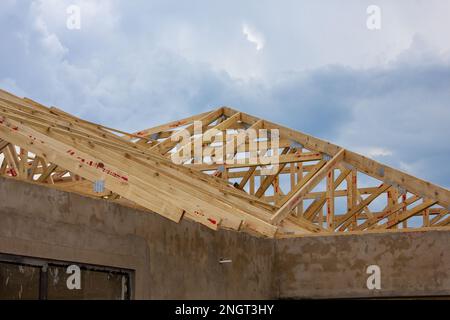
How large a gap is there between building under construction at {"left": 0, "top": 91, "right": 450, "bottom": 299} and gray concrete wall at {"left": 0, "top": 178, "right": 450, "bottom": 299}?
2 centimetres

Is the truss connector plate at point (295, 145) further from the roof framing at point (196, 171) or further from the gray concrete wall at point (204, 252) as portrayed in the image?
the gray concrete wall at point (204, 252)

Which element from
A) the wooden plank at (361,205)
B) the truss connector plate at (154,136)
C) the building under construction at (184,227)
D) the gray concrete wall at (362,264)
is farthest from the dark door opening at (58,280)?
the truss connector plate at (154,136)

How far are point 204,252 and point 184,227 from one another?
2.02 ft

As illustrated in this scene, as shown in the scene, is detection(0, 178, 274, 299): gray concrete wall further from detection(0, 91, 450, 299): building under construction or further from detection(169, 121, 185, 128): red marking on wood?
detection(169, 121, 185, 128): red marking on wood

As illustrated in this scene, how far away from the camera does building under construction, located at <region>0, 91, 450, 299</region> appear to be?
368 inches

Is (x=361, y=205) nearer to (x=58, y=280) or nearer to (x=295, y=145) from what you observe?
(x=295, y=145)

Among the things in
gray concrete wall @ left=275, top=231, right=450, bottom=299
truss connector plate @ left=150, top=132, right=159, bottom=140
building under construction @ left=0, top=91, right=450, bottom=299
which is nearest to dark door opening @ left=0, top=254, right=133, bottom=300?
building under construction @ left=0, top=91, right=450, bottom=299

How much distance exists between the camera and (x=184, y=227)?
11867 mm

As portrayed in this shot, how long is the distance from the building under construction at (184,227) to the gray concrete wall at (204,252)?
0.02 metres

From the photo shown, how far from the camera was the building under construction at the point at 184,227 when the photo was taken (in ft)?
30.7

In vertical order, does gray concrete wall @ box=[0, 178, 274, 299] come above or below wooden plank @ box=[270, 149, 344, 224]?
below

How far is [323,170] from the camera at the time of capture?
52.7 ft

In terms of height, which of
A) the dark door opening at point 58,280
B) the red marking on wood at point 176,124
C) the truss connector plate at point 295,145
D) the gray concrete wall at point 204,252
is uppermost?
the red marking on wood at point 176,124
